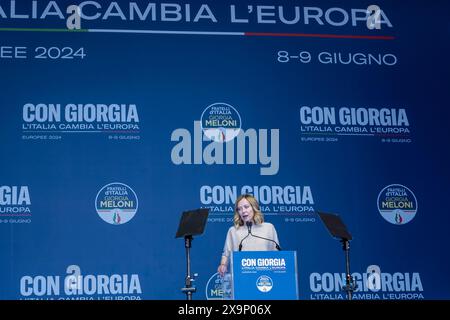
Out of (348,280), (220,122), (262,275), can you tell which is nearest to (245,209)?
(348,280)

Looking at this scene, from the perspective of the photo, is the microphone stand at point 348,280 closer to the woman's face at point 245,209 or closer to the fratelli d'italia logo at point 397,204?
the woman's face at point 245,209

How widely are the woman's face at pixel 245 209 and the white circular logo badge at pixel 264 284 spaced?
1.80 metres

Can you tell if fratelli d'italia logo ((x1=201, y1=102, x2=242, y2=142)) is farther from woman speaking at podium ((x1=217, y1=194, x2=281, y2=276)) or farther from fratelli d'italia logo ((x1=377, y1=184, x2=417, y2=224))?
fratelli d'italia logo ((x1=377, y1=184, x2=417, y2=224))

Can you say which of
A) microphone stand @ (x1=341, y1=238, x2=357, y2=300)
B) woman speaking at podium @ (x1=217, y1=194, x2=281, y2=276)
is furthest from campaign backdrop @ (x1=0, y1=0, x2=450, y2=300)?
microphone stand @ (x1=341, y1=238, x2=357, y2=300)

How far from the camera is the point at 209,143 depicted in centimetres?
748

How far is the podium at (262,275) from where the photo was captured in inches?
179

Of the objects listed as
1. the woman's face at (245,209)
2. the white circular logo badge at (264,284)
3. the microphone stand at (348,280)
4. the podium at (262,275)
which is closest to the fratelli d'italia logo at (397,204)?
the woman's face at (245,209)

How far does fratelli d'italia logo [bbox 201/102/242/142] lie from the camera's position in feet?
24.6

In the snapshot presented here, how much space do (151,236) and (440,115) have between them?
341 cm

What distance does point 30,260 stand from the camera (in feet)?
23.2

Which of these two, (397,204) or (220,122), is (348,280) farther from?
(220,122)

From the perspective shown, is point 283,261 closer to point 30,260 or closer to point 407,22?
point 30,260
